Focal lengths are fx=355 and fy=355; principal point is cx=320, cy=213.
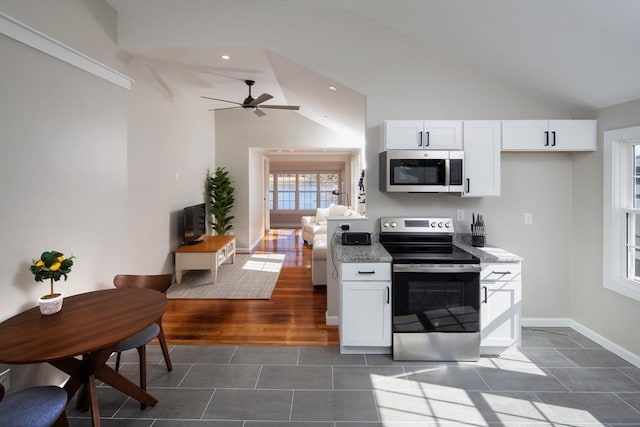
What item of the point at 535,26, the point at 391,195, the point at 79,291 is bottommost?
the point at 79,291

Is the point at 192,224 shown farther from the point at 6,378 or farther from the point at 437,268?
the point at 437,268

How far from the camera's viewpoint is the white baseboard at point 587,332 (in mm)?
2883

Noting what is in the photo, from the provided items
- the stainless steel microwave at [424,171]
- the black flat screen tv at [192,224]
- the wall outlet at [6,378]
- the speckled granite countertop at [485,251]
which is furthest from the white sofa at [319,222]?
the wall outlet at [6,378]

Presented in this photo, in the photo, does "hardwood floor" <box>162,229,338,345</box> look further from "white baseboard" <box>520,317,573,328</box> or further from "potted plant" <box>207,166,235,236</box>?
"potted plant" <box>207,166,235,236</box>

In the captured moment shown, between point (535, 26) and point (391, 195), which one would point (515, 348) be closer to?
point (391, 195)

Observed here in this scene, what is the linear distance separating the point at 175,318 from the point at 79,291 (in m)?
1.31

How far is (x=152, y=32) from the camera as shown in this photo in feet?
11.5

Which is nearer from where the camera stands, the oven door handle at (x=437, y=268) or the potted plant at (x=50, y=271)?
the potted plant at (x=50, y=271)

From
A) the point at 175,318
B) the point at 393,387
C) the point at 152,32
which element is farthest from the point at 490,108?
→ the point at 175,318

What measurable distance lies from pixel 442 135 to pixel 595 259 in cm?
183

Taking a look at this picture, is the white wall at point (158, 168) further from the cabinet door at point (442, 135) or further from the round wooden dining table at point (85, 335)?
the cabinet door at point (442, 135)

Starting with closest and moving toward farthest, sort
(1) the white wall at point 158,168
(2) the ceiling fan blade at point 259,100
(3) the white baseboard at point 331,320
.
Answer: (3) the white baseboard at point 331,320, (1) the white wall at point 158,168, (2) the ceiling fan blade at point 259,100

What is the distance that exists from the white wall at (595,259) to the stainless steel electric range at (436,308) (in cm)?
124

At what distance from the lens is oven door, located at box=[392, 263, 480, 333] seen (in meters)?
2.88
